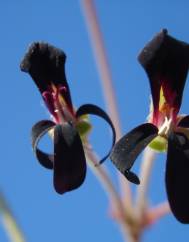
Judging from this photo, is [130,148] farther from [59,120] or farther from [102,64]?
[102,64]

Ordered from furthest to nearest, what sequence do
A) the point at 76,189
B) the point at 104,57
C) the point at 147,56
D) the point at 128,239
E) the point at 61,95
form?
the point at 104,57
the point at 128,239
the point at 61,95
the point at 147,56
the point at 76,189

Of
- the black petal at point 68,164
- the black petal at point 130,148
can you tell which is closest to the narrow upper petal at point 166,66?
the black petal at point 130,148

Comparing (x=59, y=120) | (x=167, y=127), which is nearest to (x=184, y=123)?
(x=167, y=127)

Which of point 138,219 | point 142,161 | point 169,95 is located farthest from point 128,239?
point 169,95

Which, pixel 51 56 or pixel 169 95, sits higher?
pixel 51 56

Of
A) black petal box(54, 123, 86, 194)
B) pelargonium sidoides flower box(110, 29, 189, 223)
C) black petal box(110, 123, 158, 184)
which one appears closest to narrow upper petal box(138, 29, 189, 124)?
pelargonium sidoides flower box(110, 29, 189, 223)

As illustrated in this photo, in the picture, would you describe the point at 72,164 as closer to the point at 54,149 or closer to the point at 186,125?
the point at 54,149

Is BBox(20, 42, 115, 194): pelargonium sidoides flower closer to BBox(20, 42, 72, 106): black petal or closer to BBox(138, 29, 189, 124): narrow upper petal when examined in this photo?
BBox(20, 42, 72, 106): black petal
